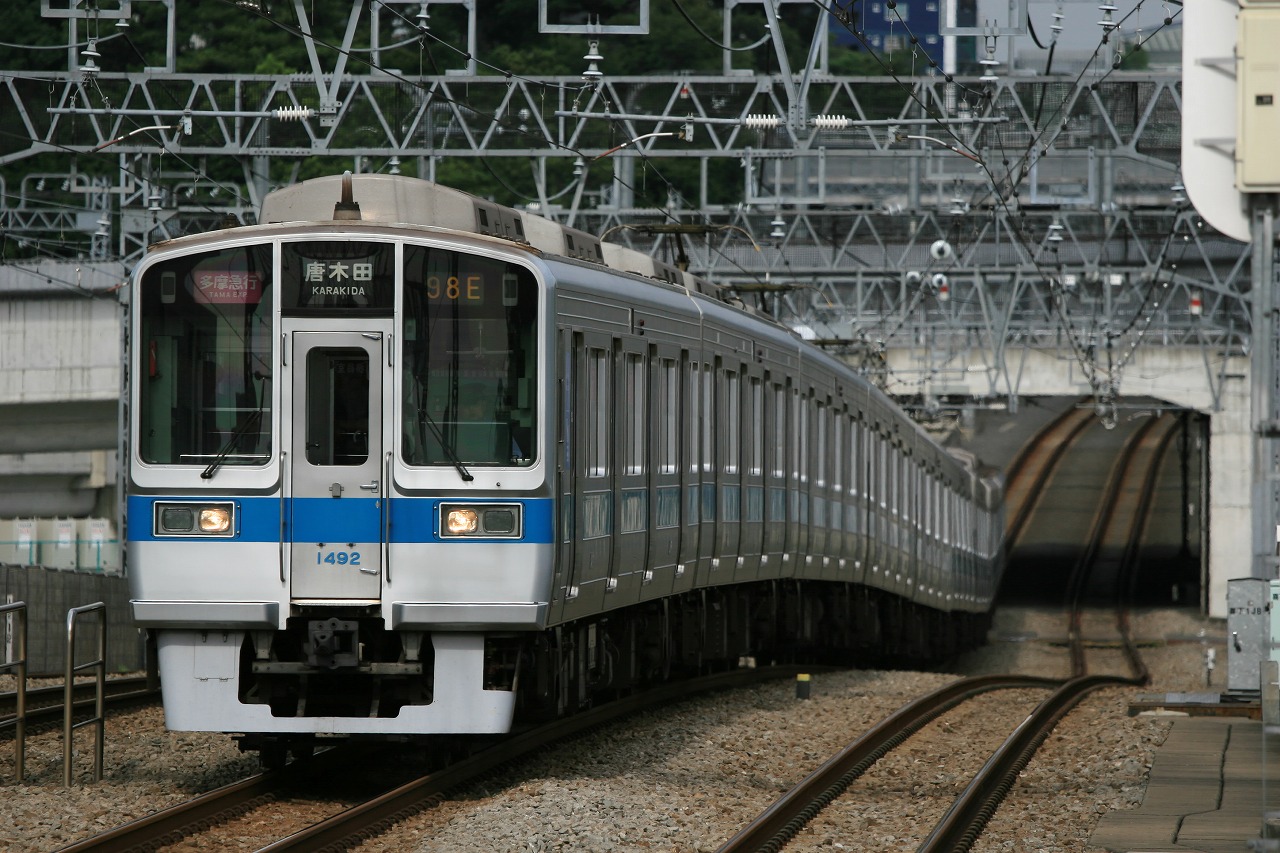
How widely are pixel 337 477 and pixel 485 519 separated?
739 mm

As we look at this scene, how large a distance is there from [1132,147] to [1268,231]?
16.5 meters

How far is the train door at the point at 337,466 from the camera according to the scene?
32.4ft

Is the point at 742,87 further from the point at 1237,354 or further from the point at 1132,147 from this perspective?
the point at 1237,354

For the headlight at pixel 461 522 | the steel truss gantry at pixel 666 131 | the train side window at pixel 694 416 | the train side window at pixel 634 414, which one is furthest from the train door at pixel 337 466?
the steel truss gantry at pixel 666 131

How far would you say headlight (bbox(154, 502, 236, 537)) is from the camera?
32.4ft

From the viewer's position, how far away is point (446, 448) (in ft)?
32.5

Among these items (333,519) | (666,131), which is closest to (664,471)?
(333,519)

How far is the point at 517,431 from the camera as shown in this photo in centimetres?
997

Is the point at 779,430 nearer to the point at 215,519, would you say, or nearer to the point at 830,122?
the point at 830,122

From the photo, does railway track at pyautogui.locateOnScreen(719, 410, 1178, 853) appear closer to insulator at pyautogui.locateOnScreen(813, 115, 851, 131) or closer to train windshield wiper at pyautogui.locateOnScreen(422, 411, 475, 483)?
train windshield wiper at pyautogui.locateOnScreen(422, 411, 475, 483)

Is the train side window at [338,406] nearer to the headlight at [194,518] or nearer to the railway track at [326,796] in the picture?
the headlight at [194,518]

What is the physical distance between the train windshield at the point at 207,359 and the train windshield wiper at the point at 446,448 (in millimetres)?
762

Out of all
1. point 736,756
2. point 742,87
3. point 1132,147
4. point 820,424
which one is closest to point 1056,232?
point 1132,147

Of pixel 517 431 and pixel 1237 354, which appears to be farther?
pixel 1237 354
